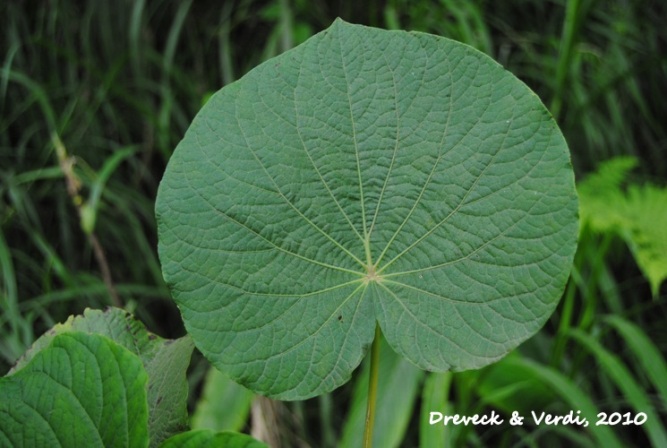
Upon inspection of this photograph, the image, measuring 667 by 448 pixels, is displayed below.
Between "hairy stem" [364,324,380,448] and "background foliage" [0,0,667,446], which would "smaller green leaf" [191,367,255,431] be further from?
"hairy stem" [364,324,380,448]

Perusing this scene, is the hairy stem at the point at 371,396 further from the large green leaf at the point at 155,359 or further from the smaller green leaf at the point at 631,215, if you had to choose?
the smaller green leaf at the point at 631,215

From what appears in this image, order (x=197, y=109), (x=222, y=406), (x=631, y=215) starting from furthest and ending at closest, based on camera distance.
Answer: (x=197, y=109), (x=631, y=215), (x=222, y=406)

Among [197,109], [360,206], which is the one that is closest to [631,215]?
[197,109]

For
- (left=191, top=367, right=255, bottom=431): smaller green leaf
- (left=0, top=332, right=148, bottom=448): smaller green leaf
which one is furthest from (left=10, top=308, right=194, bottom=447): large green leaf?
(left=191, top=367, right=255, bottom=431): smaller green leaf

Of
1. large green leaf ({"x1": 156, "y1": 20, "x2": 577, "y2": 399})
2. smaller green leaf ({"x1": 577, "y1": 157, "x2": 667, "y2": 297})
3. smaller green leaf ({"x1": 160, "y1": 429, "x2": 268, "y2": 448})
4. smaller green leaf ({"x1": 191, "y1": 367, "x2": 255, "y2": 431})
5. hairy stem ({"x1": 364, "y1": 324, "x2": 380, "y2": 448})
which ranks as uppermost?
smaller green leaf ({"x1": 577, "y1": 157, "x2": 667, "y2": 297})

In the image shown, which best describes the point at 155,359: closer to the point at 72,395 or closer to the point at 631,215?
the point at 72,395

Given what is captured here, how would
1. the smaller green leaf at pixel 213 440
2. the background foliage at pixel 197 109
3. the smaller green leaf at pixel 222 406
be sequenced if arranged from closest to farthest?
the smaller green leaf at pixel 213 440 < the smaller green leaf at pixel 222 406 < the background foliage at pixel 197 109

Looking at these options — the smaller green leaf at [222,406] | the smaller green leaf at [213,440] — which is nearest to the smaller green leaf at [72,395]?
the smaller green leaf at [213,440]
